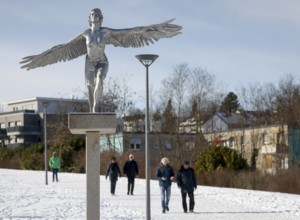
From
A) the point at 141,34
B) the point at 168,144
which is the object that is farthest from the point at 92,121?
the point at 168,144

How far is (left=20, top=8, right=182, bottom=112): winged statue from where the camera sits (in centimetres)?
1095

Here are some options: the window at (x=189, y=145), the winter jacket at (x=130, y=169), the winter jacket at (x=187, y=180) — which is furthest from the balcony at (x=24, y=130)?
the winter jacket at (x=187, y=180)

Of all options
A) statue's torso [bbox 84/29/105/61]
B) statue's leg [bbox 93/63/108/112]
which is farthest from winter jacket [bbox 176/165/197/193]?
statue's torso [bbox 84/29/105/61]

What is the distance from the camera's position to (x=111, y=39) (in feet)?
36.6

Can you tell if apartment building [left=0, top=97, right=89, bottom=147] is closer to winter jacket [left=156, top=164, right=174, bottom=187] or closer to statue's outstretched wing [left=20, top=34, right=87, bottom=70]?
winter jacket [left=156, top=164, right=174, bottom=187]

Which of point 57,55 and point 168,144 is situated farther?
point 168,144

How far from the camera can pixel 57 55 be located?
37.4 ft

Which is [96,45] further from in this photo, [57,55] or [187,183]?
[187,183]

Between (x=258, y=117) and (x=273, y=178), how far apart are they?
30.5 m

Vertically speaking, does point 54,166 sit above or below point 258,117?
below

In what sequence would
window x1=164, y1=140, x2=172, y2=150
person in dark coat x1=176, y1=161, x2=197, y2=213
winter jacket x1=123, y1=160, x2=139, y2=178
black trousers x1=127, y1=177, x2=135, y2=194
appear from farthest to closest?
window x1=164, y1=140, x2=172, y2=150
black trousers x1=127, y1=177, x2=135, y2=194
winter jacket x1=123, y1=160, x2=139, y2=178
person in dark coat x1=176, y1=161, x2=197, y2=213

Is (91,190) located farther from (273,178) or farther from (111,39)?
(273,178)

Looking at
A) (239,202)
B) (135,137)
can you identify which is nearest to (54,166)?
(239,202)

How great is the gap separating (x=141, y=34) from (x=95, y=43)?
2.93 ft
